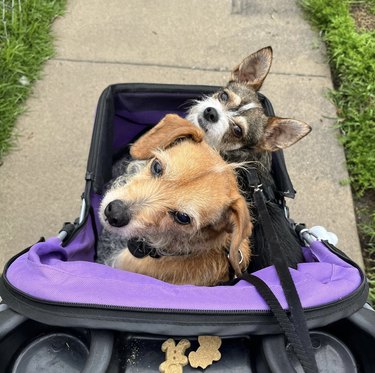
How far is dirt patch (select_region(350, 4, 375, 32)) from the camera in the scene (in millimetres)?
4738

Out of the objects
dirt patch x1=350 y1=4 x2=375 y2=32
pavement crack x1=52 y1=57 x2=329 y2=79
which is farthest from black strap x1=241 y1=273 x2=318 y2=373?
dirt patch x1=350 y1=4 x2=375 y2=32

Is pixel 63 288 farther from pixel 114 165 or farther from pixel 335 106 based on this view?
pixel 335 106

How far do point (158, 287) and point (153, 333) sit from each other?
18cm

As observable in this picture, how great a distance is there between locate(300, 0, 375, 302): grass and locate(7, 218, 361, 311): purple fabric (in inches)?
67.5

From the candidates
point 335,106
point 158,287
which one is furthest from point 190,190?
point 335,106

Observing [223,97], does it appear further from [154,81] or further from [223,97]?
[154,81]

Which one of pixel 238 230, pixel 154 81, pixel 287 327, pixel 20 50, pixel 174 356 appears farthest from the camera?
pixel 154 81

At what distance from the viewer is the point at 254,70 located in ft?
12.3

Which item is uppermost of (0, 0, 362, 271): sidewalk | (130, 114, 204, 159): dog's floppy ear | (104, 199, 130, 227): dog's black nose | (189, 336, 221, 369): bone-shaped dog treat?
(130, 114, 204, 159): dog's floppy ear

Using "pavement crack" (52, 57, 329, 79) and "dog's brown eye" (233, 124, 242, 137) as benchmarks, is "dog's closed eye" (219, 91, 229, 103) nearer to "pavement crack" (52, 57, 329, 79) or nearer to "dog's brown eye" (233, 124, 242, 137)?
"dog's brown eye" (233, 124, 242, 137)

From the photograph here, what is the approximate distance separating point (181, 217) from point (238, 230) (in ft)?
0.98

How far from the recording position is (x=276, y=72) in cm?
445

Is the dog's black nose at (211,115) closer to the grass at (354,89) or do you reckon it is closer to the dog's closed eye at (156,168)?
the dog's closed eye at (156,168)

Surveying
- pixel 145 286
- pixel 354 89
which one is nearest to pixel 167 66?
pixel 354 89
